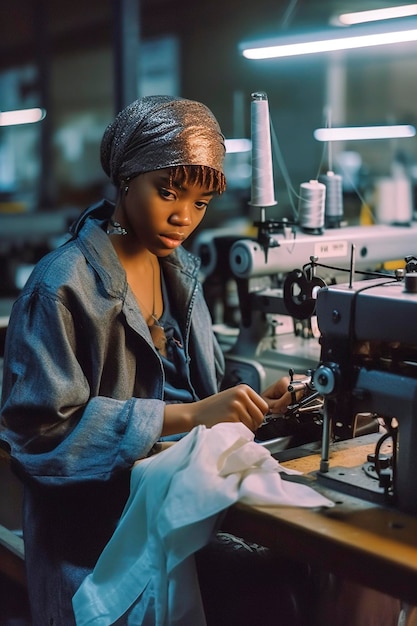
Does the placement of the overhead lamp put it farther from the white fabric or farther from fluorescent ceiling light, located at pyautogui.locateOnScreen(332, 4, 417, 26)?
the white fabric

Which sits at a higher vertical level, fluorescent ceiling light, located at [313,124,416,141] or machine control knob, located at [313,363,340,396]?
fluorescent ceiling light, located at [313,124,416,141]

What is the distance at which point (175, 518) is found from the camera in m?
1.39

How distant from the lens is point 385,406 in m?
1.49

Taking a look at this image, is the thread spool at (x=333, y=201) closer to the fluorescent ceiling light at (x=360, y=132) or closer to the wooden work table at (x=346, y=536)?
the fluorescent ceiling light at (x=360, y=132)

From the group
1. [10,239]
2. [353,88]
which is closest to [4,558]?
[10,239]

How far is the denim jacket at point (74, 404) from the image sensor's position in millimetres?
1600

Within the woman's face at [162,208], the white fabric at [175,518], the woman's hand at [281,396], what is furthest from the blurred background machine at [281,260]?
the white fabric at [175,518]

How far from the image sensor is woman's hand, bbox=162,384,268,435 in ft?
5.28

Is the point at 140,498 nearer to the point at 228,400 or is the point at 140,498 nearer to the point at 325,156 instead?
the point at 228,400

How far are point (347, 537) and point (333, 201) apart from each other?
1.64 m

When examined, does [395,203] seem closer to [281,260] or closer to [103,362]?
[281,260]

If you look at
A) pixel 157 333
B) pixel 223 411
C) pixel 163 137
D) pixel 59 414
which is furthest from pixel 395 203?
pixel 59 414

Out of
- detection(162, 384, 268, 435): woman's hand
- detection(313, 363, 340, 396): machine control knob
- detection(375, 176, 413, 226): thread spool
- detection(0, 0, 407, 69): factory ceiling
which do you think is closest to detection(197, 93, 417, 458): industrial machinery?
detection(313, 363, 340, 396): machine control knob

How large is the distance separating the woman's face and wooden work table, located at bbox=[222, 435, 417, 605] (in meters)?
0.61
